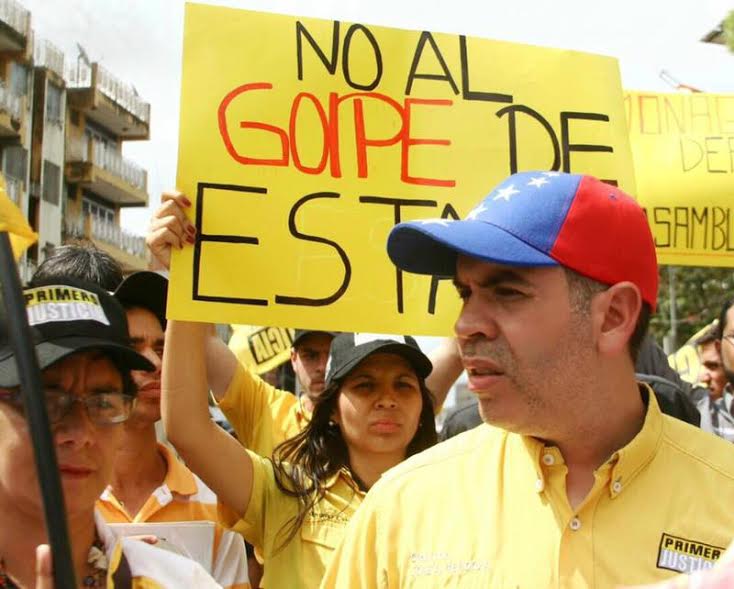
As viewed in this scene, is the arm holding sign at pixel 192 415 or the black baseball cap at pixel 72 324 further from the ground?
the black baseball cap at pixel 72 324

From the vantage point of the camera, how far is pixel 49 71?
4425 centimetres

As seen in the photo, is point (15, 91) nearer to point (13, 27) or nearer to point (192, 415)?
point (13, 27)

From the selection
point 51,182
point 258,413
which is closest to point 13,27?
point 51,182

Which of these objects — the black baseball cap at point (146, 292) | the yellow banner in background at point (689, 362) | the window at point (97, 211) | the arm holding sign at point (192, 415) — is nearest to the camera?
the arm holding sign at point (192, 415)

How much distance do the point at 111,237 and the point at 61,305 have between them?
50.7 metres

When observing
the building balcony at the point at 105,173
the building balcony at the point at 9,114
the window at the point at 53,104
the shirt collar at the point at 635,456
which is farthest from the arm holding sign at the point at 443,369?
the building balcony at the point at 105,173

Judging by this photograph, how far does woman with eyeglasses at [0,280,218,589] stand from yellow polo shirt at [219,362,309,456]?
74.2 inches

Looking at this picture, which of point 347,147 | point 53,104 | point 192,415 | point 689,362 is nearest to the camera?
point 192,415

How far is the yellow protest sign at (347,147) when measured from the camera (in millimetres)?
3076

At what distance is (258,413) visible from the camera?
4383mm

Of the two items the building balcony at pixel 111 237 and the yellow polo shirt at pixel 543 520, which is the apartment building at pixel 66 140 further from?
the yellow polo shirt at pixel 543 520

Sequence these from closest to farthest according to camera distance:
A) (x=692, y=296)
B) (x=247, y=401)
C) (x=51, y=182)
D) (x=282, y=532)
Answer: (x=282, y=532) < (x=247, y=401) < (x=692, y=296) < (x=51, y=182)

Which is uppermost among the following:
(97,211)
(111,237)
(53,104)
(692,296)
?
(53,104)

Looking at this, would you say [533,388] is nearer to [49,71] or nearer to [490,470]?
[490,470]
